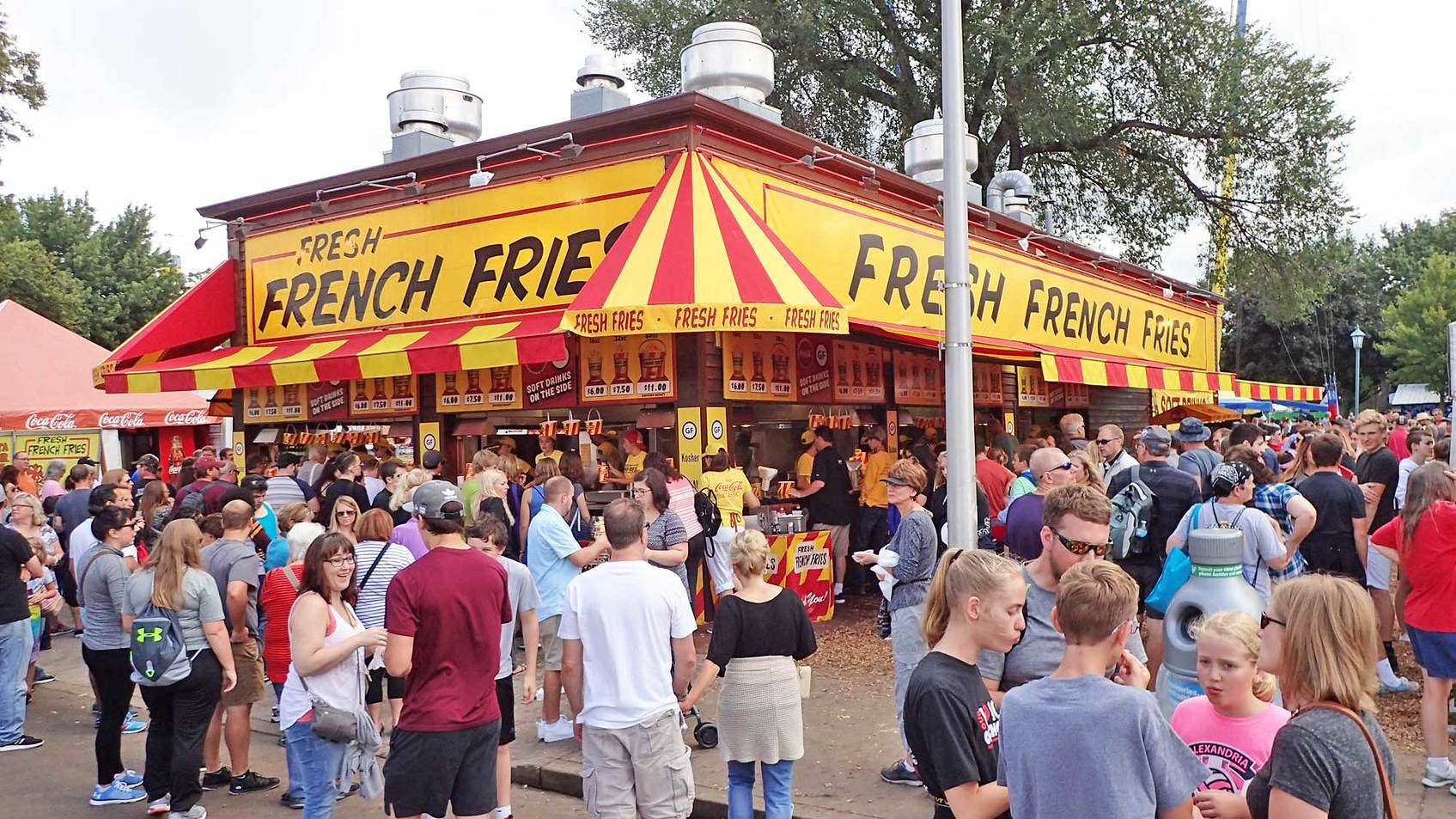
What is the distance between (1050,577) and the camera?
3.62 meters

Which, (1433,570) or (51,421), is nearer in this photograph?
(1433,570)

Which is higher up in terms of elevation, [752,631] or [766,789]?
[752,631]

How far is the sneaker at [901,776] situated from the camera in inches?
223

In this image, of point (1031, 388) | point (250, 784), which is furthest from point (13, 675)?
point (1031, 388)

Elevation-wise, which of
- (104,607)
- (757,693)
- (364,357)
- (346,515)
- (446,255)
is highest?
(446,255)

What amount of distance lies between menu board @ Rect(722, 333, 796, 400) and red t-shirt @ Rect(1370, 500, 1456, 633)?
233 inches

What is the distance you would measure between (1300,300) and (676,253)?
22085 millimetres

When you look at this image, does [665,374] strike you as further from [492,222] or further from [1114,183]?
[1114,183]

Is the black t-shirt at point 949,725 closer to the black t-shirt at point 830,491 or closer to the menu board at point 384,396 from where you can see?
the black t-shirt at point 830,491

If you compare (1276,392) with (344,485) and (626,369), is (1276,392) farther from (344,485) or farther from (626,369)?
(344,485)

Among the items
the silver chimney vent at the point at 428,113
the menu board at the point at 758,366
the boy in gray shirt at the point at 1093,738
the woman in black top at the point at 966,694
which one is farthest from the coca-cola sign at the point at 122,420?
the boy in gray shirt at the point at 1093,738

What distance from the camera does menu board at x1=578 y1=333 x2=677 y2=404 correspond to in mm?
9805

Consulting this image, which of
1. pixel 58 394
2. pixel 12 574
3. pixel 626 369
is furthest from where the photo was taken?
pixel 58 394

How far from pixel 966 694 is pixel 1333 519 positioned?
5.71 m
